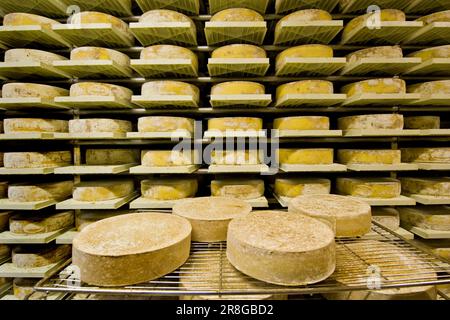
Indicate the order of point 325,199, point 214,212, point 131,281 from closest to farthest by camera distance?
point 131,281 → point 214,212 → point 325,199

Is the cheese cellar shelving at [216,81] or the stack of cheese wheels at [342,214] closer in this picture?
the stack of cheese wheels at [342,214]

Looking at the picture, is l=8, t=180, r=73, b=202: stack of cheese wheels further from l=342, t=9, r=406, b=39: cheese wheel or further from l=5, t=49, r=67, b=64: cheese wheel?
l=342, t=9, r=406, b=39: cheese wheel

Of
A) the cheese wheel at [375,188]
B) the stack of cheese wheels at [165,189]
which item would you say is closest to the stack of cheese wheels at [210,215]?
the stack of cheese wheels at [165,189]

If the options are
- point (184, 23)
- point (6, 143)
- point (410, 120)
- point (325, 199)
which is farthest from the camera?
point (6, 143)

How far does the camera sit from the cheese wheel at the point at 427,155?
6.41 ft

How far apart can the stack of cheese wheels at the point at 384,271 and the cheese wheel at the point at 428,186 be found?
1.13 m

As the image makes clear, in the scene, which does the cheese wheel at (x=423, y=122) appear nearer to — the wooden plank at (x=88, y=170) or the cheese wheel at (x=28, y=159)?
A: the wooden plank at (x=88, y=170)

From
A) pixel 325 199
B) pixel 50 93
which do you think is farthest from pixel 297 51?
pixel 50 93

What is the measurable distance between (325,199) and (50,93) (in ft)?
8.25

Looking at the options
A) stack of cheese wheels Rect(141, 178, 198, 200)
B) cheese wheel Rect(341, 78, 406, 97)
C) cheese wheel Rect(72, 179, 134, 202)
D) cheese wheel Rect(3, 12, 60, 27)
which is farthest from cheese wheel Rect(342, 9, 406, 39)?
cheese wheel Rect(3, 12, 60, 27)

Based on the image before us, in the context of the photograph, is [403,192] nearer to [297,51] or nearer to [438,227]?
[438,227]

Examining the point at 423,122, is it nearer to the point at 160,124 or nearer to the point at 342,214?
the point at 342,214

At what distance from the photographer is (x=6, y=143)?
7.81 ft

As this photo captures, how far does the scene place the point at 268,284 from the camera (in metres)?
0.92
